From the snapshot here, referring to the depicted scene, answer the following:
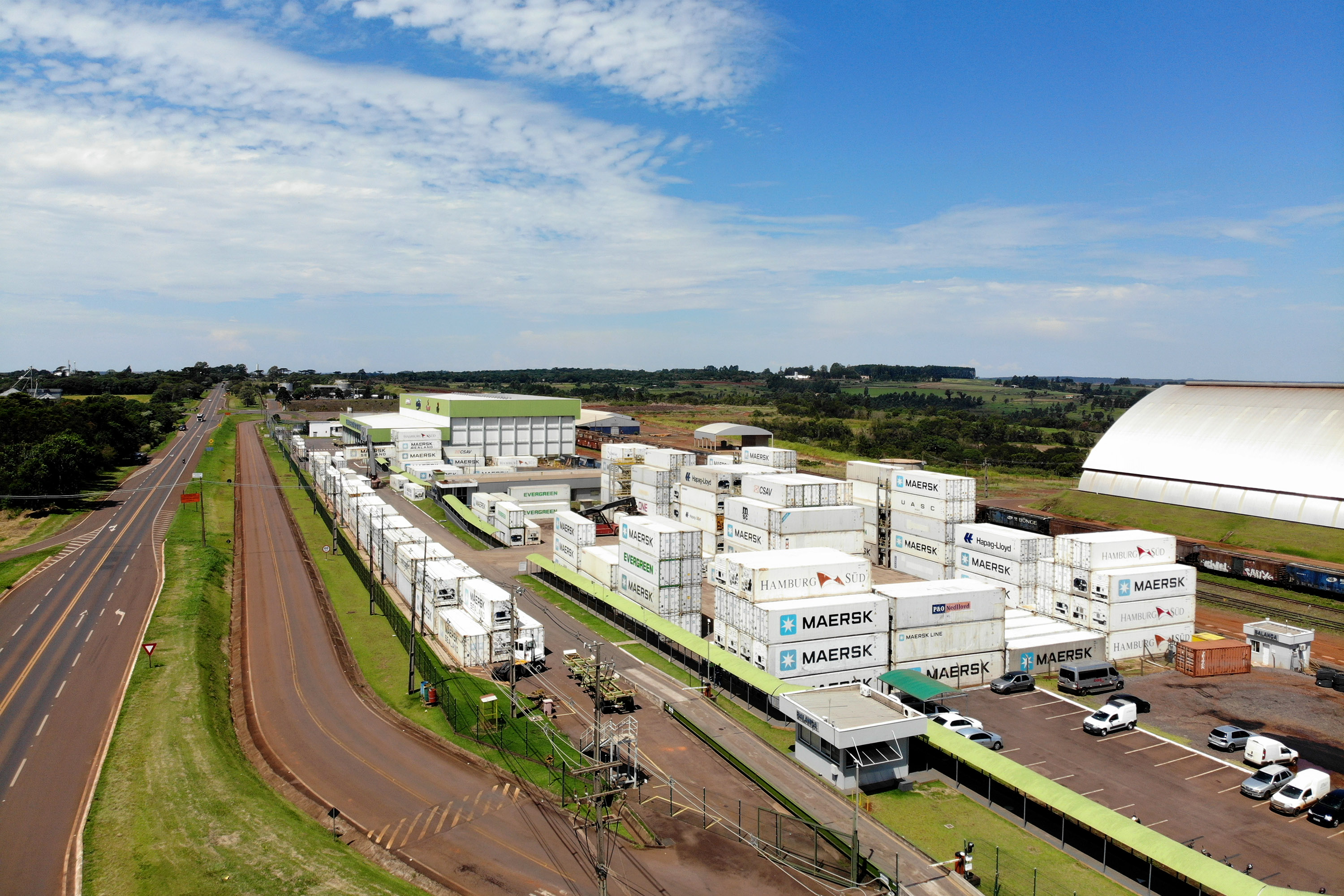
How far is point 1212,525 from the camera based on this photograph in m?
84.9

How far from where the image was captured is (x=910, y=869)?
29.2m

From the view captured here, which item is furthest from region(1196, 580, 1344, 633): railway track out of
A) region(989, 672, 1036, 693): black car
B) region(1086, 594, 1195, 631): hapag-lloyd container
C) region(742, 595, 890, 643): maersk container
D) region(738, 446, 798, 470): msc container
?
region(738, 446, 798, 470): msc container

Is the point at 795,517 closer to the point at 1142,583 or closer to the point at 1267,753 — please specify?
the point at 1142,583

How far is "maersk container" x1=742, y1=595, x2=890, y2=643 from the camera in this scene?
4447cm

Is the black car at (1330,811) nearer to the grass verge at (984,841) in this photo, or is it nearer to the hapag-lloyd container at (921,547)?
the grass verge at (984,841)

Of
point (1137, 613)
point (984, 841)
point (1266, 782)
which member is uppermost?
point (1137, 613)

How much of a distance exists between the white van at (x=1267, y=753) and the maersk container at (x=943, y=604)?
1443 cm

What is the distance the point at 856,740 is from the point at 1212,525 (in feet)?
233

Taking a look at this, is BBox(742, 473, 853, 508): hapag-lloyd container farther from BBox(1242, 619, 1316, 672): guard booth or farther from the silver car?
the silver car

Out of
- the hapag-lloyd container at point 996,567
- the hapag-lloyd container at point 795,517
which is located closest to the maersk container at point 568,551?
the hapag-lloyd container at point 795,517

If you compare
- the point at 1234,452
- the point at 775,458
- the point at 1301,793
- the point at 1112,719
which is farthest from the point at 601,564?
the point at 1234,452

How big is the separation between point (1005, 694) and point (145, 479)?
133 metres

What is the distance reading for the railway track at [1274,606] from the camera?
61.3m

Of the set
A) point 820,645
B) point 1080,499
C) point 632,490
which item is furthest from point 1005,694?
point 1080,499
